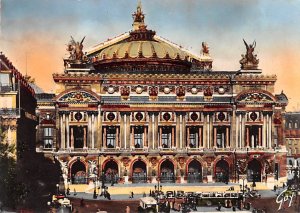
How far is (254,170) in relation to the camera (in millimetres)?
17422

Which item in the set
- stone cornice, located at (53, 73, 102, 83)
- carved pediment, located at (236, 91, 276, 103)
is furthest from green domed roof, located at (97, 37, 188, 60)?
carved pediment, located at (236, 91, 276, 103)

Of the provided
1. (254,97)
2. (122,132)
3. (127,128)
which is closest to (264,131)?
(254,97)

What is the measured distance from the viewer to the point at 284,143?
56.2 ft

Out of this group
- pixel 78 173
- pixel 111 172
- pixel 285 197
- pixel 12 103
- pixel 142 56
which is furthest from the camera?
pixel 142 56

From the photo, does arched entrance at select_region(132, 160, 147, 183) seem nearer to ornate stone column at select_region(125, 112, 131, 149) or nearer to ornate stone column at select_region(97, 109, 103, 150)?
ornate stone column at select_region(125, 112, 131, 149)

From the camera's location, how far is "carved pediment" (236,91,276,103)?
17391 millimetres

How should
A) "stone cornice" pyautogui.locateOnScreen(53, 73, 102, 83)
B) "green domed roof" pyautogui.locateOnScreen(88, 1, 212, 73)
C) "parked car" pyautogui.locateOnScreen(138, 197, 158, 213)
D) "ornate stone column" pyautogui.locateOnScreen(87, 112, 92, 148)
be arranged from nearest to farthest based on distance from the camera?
1. "parked car" pyautogui.locateOnScreen(138, 197, 158, 213)
2. "stone cornice" pyautogui.locateOnScreen(53, 73, 102, 83)
3. "ornate stone column" pyautogui.locateOnScreen(87, 112, 92, 148)
4. "green domed roof" pyautogui.locateOnScreen(88, 1, 212, 73)

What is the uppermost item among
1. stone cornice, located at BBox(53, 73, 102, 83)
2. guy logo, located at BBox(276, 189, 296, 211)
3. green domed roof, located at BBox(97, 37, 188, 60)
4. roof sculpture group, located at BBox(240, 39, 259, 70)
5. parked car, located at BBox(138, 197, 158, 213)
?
green domed roof, located at BBox(97, 37, 188, 60)

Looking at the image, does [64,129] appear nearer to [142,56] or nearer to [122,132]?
[122,132]

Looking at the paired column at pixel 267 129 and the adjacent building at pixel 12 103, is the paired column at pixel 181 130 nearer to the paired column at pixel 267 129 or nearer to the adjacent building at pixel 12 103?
the paired column at pixel 267 129

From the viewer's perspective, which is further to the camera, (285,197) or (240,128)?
(240,128)

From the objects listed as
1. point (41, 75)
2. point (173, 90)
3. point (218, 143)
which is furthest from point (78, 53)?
point (218, 143)

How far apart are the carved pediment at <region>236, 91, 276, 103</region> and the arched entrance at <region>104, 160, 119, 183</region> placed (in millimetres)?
3790

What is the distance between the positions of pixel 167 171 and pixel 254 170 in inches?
93.0
